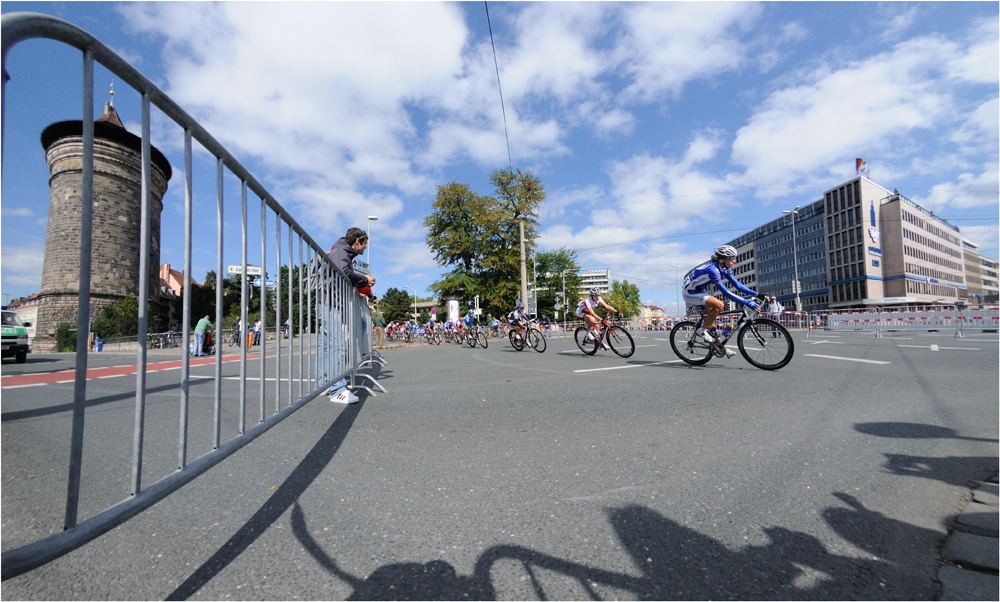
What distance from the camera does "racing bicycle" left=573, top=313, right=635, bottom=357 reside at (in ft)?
29.7

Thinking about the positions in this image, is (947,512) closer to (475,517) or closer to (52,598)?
(475,517)

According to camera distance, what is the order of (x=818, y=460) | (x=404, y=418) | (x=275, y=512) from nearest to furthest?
(x=275, y=512)
(x=818, y=460)
(x=404, y=418)

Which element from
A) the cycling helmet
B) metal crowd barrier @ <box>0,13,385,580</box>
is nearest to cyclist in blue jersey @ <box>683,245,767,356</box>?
the cycling helmet

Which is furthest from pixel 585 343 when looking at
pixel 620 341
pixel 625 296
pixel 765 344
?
pixel 625 296

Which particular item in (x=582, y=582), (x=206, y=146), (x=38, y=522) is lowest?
(x=582, y=582)

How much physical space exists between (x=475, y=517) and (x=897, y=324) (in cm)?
3229

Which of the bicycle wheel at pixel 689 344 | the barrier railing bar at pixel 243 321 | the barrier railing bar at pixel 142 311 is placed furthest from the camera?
the bicycle wheel at pixel 689 344

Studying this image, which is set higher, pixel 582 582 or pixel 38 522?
pixel 38 522

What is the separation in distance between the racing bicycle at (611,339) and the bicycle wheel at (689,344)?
153cm

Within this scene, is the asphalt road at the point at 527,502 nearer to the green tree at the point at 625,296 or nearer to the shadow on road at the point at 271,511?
the shadow on road at the point at 271,511

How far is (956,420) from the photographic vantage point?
3.50m

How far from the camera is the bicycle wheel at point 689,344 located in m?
7.02

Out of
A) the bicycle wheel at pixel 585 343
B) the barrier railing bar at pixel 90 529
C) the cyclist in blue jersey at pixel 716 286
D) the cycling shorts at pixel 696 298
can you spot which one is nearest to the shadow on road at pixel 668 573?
the barrier railing bar at pixel 90 529

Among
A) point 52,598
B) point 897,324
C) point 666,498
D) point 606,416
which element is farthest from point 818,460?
point 897,324
